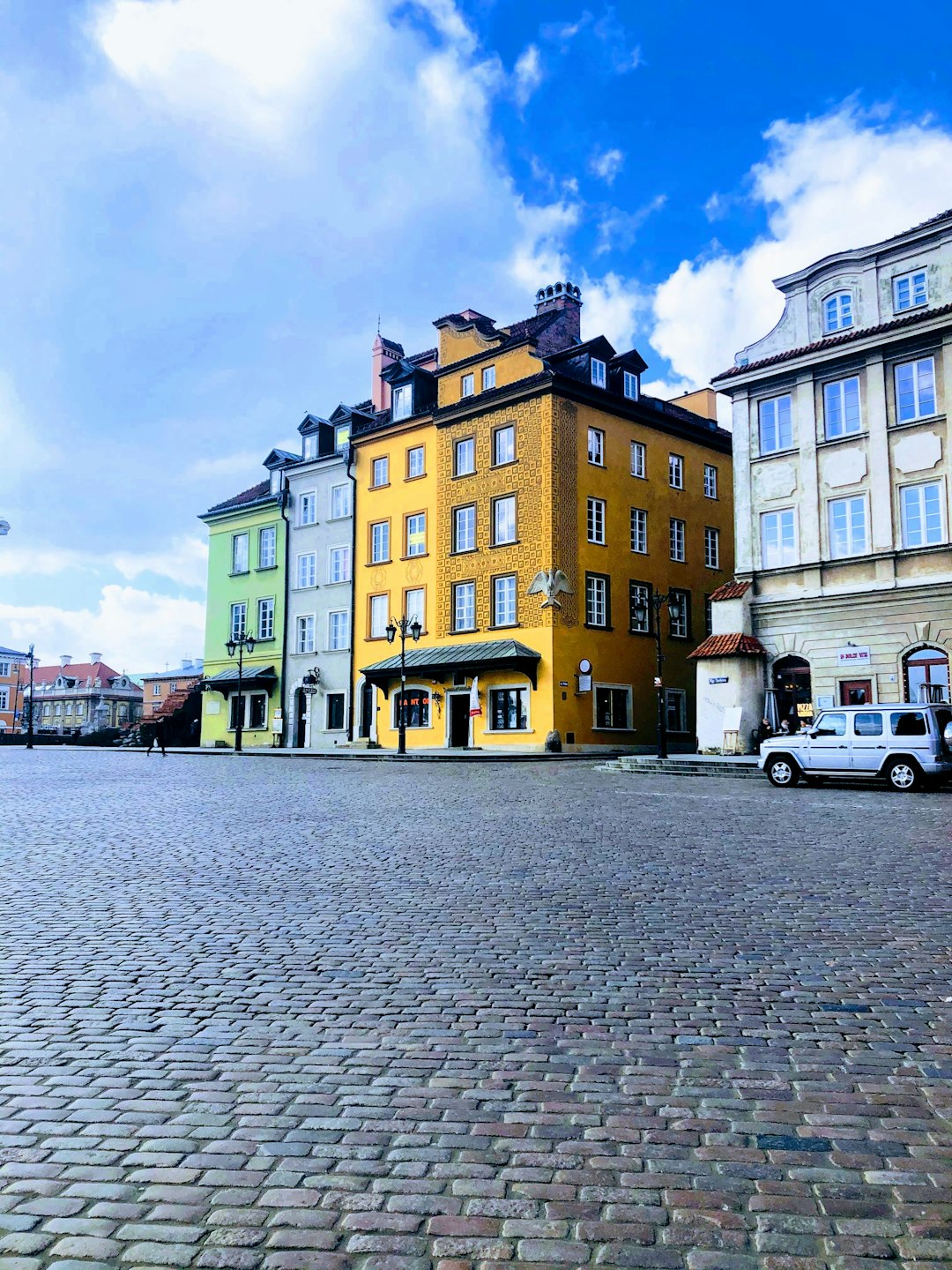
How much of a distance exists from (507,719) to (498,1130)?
116 ft

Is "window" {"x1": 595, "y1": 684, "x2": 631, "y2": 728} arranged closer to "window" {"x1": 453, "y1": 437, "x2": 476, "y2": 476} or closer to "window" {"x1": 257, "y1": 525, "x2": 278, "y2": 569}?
"window" {"x1": 453, "y1": 437, "x2": 476, "y2": 476}

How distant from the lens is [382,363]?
52688 millimetres

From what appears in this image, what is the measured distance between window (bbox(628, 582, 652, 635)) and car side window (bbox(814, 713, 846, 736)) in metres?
19.1

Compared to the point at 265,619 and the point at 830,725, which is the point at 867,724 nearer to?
the point at 830,725

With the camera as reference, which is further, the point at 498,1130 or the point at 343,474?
the point at 343,474

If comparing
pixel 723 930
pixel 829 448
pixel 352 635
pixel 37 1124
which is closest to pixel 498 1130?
pixel 37 1124

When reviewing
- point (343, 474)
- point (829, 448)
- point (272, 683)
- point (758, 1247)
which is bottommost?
point (758, 1247)

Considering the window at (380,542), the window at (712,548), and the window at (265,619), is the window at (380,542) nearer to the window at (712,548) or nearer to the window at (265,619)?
the window at (265,619)

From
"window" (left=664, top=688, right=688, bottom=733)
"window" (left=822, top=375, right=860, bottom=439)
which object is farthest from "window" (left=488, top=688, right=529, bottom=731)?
"window" (left=822, top=375, right=860, bottom=439)

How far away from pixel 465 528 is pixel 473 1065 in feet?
126

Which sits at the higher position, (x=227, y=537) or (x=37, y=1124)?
(x=227, y=537)

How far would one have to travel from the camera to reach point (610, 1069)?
14.0ft

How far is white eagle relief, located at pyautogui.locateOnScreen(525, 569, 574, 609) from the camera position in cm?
3762

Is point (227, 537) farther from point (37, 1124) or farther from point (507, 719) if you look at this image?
point (37, 1124)
